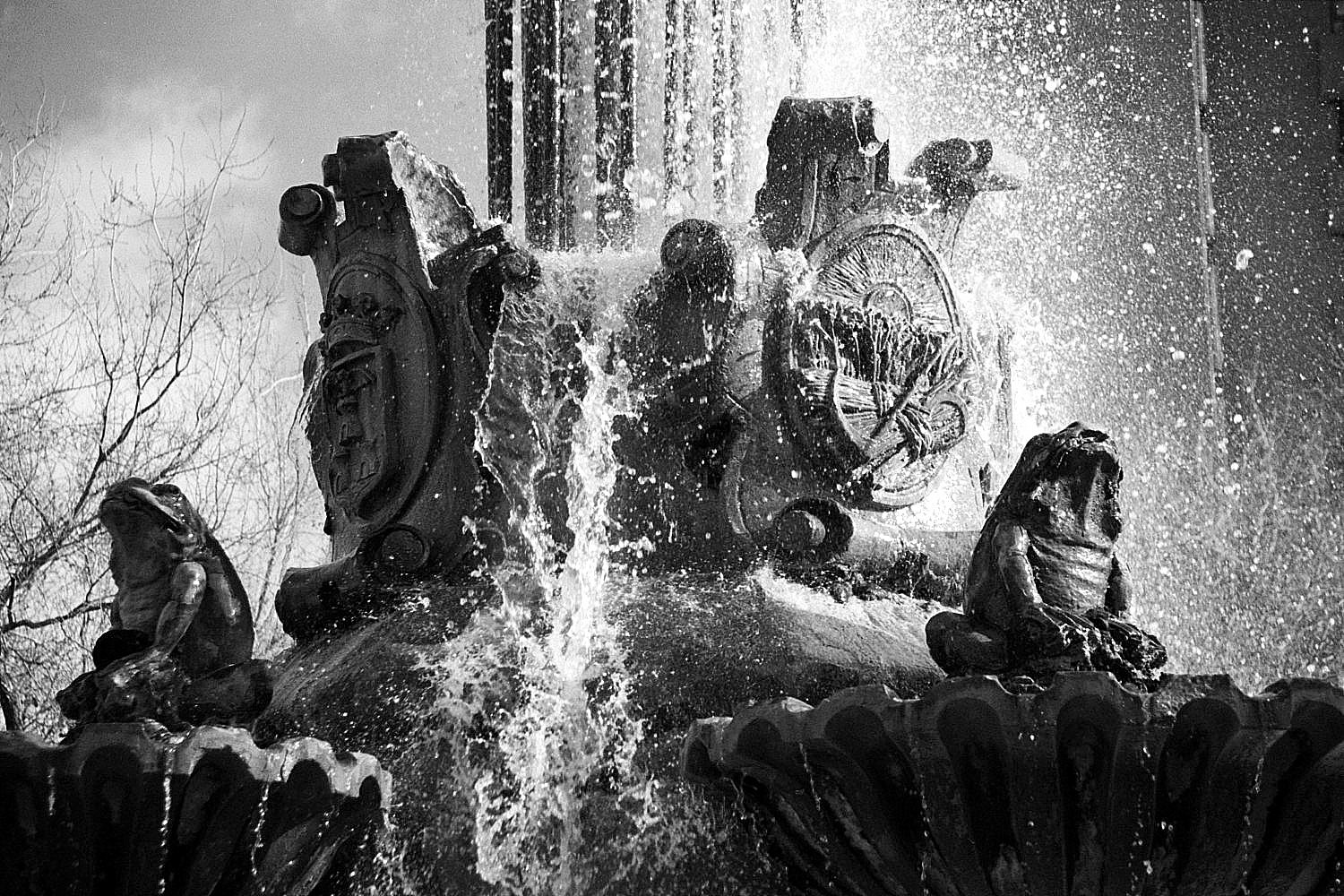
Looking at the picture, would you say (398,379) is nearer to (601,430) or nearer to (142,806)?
(601,430)

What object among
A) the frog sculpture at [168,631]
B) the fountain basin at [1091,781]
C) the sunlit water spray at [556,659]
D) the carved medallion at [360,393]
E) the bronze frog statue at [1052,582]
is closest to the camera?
the fountain basin at [1091,781]

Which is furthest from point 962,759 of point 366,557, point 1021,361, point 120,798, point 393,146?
point 1021,361

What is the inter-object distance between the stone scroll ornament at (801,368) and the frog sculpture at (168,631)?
3.84 feet

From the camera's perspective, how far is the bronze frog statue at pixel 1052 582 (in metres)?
4.04

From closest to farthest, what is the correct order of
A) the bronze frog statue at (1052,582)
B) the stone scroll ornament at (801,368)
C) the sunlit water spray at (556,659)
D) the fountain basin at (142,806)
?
1. the fountain basin at (142,806)
2. the bronze frog statue at (1052,582)
3. the sunlit water spray at (556,659)
4. the stone scroll ornament at (801,368)

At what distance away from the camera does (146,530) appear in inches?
179

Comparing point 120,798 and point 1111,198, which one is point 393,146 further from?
point 1111,198

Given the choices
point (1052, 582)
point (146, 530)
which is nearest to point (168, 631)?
point (146, 530)

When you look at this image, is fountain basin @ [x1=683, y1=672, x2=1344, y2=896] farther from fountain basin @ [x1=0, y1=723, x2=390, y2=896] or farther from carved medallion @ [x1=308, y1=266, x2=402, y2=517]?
carved medallion @ [x1=308, y1=266, x2=402, y2=517]

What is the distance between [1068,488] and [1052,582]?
24 cm

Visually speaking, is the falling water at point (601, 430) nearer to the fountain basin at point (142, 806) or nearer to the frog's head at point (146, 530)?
the frog's head at point (146, 530)

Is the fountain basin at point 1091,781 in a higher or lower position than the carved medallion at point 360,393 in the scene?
lower

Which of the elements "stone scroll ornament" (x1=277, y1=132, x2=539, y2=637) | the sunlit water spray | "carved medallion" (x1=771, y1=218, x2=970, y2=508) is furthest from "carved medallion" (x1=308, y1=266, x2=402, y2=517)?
"carved medallion" (x1=771, y1=218, x2=970, y2=508)

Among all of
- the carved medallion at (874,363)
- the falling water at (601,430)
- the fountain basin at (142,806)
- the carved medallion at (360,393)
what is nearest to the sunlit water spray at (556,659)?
the falling water at (601,430)
